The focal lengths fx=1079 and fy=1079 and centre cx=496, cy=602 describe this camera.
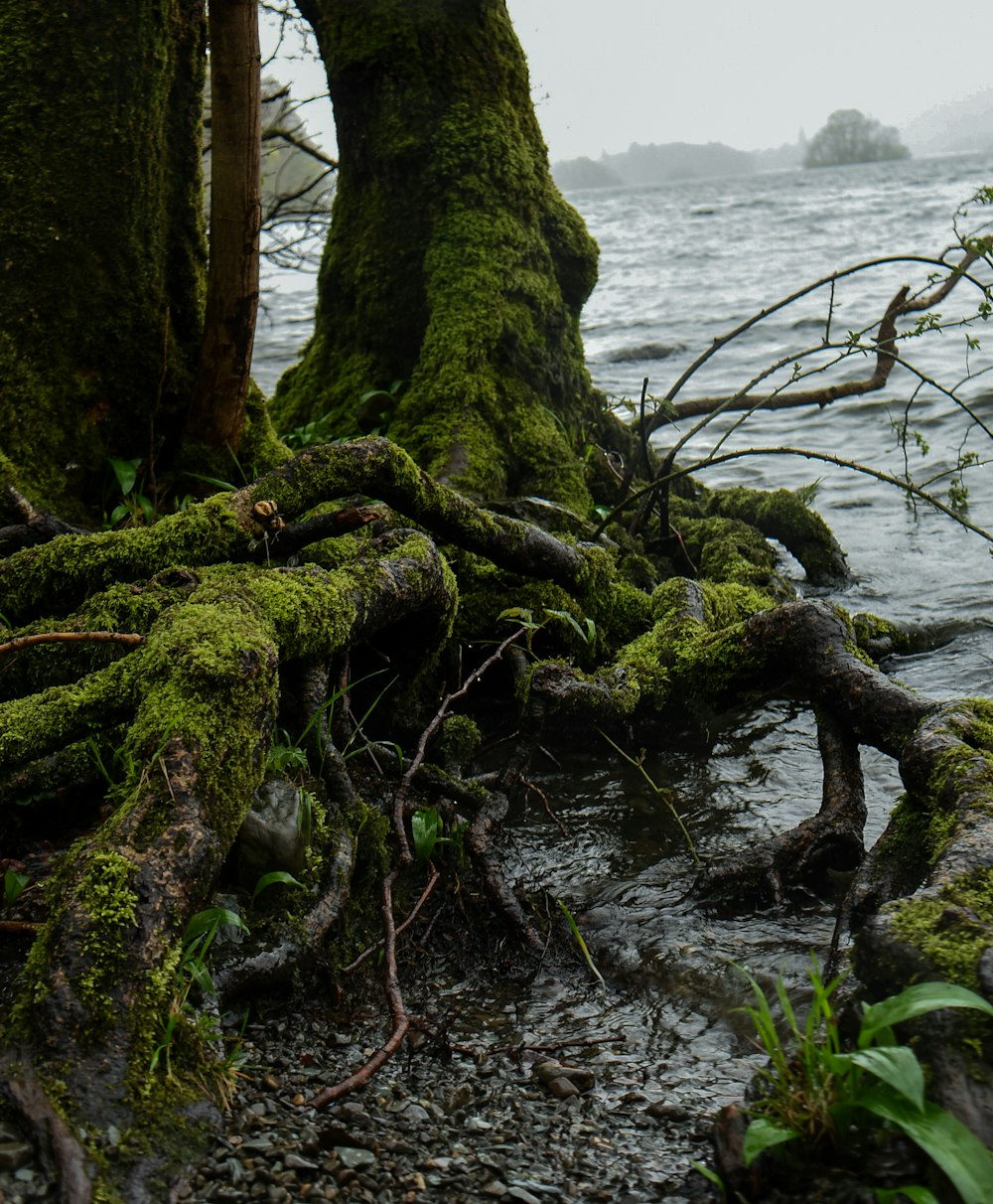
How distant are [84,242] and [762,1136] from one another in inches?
173

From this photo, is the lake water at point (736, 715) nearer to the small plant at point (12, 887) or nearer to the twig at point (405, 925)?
the twig at point (405, 925)

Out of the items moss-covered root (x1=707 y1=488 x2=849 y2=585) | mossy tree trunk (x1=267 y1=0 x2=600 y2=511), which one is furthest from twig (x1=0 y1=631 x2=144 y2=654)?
moss-covered root (x1=707 y1=488 x2=849 y2=585)

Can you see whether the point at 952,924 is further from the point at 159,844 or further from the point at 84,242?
the point at 84,242

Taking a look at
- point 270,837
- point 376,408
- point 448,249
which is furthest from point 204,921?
point 448,249

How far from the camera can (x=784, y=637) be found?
402cm

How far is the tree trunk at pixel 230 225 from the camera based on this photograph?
4359mm

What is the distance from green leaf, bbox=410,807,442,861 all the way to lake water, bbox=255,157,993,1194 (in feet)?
1.58

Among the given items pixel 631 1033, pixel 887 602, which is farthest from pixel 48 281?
pixel 887 602

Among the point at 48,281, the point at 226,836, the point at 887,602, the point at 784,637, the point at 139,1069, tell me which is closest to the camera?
the point at 139,1069

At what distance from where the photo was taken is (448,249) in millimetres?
6746

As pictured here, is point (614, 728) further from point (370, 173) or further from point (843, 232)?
point (843, 232)

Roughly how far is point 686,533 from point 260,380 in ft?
28.6

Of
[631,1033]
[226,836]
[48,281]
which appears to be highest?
[48,281]

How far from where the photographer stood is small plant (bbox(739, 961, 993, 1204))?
1885 millimetres
